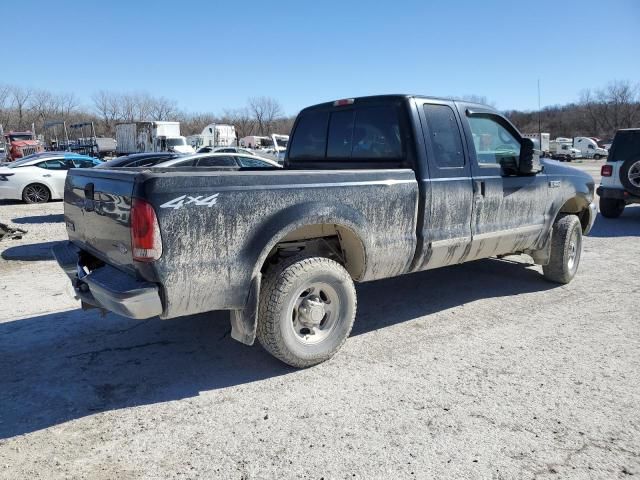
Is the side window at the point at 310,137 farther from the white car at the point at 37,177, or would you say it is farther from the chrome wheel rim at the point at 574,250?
the white car at the point at 37,177

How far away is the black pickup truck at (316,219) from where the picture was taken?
10.3ft

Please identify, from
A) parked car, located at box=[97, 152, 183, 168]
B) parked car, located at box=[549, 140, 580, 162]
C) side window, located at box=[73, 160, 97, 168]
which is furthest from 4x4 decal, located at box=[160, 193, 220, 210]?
parked car, located at box=[549, 140, 580, 162]

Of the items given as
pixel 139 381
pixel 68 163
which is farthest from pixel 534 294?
pixel 68 163

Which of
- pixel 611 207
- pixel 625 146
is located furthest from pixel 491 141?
pixel 611 207

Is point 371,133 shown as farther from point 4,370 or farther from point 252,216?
point 4,370

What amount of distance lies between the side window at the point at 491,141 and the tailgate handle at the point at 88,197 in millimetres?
3414

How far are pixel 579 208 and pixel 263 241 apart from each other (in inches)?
191

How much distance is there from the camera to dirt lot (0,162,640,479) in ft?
9.00

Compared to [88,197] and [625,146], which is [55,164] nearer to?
[88,197]

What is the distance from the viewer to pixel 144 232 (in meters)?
3.02

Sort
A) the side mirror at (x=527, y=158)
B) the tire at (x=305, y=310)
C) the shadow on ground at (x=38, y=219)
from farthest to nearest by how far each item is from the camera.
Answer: the shadow on ground at (x=38, y=219)
the side mirror at (x=527, y=158)
the tire at (x=305, y=310)

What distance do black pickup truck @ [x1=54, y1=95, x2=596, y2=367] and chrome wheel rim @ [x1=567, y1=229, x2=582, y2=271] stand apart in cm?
33

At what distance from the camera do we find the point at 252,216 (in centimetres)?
337

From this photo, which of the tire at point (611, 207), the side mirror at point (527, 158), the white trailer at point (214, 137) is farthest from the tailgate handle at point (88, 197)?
the white trailer at point (214, 137)
